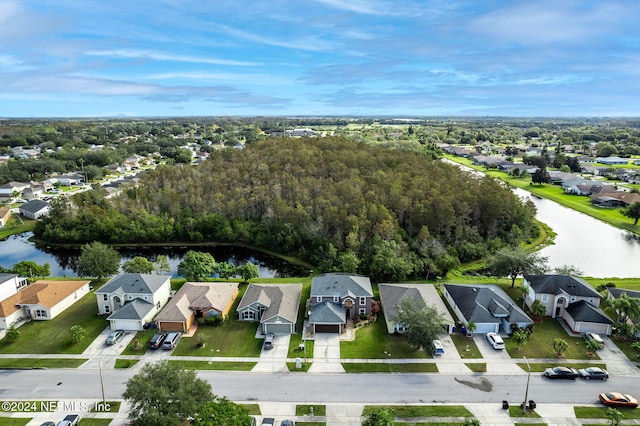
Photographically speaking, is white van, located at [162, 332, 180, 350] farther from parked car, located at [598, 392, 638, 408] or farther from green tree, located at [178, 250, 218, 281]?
parked car, located at [598, 392, 638, 408]

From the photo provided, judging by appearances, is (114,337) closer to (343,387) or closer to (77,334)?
(77,334)

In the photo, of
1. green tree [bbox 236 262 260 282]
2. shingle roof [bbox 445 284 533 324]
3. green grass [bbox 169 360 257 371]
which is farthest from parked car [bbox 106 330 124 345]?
shingle roof [bbox 445 284 533 324]

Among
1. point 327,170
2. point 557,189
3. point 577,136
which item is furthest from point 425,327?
point 577,136

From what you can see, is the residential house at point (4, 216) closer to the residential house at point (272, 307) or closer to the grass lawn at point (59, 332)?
the grass lawn at point (59, 332)

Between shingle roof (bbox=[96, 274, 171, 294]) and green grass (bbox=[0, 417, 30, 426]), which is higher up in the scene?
shingle roof (bbox=[96, 274, 171, 294])

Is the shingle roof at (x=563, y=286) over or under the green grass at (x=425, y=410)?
over

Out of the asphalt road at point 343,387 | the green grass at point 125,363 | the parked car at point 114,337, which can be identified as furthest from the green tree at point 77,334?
the green grass at point 125,363

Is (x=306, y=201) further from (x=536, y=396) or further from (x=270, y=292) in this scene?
(x=536, y=396)
